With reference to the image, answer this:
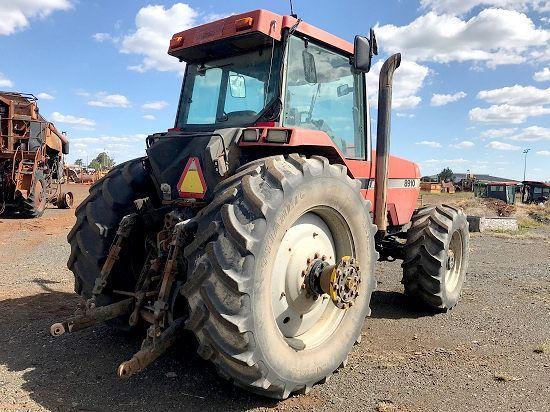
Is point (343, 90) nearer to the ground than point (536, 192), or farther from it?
farther from it

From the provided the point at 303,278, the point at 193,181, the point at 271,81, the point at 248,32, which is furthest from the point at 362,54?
the point at 303,278

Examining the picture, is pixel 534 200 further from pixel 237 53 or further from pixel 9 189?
pixel 237 53

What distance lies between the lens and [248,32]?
399cm

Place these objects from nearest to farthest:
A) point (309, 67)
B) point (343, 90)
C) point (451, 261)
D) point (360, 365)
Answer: point (360, 365), point (309, 67), point (343, 90), point (451, 261)

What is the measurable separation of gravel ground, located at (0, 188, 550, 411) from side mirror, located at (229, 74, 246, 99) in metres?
2.35

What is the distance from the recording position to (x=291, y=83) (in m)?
4.16

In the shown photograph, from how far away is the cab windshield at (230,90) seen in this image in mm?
4184

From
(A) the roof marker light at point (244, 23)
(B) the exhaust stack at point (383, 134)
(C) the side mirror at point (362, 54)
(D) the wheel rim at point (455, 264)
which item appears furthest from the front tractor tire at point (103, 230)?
(D) the wheel rim at point (455, 264)

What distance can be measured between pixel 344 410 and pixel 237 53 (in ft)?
10.2

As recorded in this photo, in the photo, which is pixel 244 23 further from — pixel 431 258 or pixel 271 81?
pixel 431 258

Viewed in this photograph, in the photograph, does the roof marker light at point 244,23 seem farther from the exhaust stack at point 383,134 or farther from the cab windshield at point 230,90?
the exhaust stack at point 383,134

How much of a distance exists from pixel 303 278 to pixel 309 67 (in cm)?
193

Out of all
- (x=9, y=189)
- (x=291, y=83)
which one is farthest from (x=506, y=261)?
(x=9, y=189)

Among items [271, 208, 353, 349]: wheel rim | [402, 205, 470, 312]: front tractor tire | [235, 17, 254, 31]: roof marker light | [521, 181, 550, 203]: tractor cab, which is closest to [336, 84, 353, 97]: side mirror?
[235, 17, 254, 31]: roof marker light
